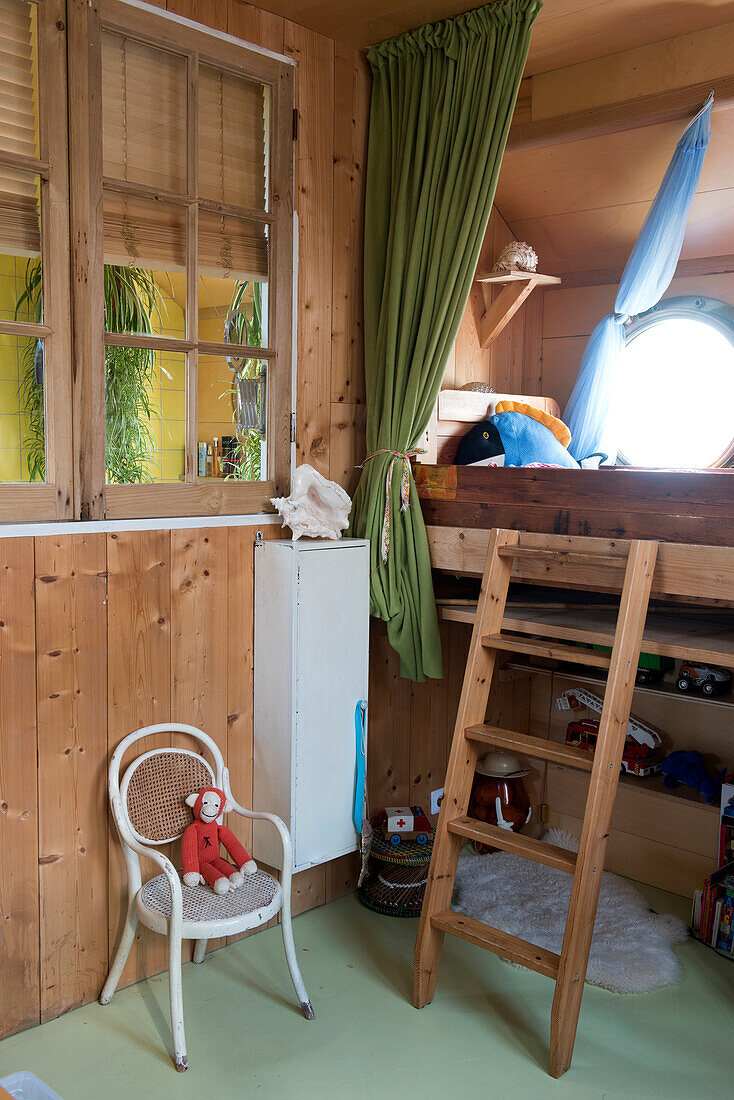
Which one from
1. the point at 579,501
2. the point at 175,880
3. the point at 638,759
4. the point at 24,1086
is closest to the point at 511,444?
the point at 579,501

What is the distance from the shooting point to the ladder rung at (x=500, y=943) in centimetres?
213

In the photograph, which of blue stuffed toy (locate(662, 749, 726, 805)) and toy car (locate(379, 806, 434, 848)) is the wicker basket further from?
blue stuffed toy (locate(662, 749, 726, 805))

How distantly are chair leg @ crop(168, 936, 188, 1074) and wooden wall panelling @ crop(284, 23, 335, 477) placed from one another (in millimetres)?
1399

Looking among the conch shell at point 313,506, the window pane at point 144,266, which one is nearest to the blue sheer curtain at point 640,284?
the conch shell at point 313,506

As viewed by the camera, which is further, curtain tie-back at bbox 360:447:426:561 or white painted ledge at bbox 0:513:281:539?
curtain tie-back at bbox 360:447:426:561

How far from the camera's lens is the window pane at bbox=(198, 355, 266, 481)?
2.53 meters

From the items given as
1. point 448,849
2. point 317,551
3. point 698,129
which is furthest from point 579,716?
point 698,129

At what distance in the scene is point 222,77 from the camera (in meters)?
2.52

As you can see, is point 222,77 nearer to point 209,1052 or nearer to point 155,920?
point 155,920

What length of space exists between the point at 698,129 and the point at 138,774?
8.07 feet

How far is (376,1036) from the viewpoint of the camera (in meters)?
2.24

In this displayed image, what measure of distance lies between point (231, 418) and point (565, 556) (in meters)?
1.01

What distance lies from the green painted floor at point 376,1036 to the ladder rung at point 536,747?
27.3 inches

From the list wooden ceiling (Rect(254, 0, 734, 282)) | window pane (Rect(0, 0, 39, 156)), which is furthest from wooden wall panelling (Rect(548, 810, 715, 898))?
window pane (Rect(0, 0, 39, 156))
